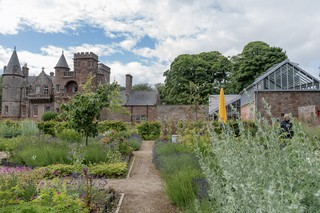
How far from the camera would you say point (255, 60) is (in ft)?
110

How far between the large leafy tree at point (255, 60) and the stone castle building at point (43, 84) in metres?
18.2

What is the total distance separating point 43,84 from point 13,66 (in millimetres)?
5576

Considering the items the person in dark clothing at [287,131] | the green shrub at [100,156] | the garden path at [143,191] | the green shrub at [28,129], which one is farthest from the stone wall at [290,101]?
the garden path at [143,191]

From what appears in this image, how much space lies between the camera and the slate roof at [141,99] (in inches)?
1453

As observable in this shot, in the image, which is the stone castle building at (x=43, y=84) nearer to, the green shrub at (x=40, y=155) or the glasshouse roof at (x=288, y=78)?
the glasshouse roof at (x=288, y=78)

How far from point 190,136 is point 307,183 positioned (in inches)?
291

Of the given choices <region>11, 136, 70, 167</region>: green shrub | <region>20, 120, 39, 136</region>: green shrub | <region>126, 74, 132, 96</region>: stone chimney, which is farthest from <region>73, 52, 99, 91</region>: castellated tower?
<region>11, 136, 70, 167</region>: green shrub

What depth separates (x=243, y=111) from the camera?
2645 cm

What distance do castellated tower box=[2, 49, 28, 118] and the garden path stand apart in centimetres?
4040

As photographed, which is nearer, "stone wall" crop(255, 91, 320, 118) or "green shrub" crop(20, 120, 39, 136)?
"green shrub" crop(20, 120, 39, 136)

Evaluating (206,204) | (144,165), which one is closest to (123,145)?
(144,165)

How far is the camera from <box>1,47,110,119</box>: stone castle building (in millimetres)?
39812

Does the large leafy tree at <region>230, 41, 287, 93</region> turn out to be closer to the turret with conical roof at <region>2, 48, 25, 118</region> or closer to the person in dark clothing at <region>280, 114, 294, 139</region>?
the person in dark clothing at <region>280, 114, 294, 139</region>

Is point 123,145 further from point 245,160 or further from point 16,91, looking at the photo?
point 16,91
